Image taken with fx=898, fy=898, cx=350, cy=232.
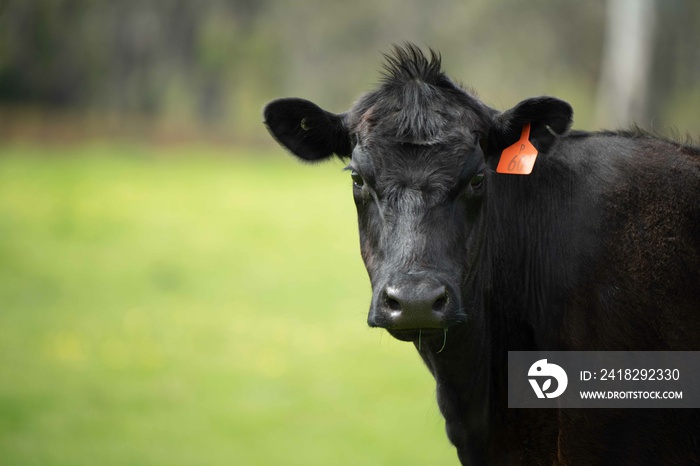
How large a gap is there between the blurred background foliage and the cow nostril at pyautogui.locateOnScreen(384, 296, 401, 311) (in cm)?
205

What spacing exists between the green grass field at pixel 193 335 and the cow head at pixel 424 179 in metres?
1.65

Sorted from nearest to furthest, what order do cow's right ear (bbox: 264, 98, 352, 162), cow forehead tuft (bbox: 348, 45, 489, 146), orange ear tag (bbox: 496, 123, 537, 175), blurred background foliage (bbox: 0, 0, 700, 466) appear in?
cow forehead tuft (bbox: 348, 45, 489, 146) < orange ear tag (bbox: 496, 123, 537, 175) < cow's right ear (bbox: 264, 98, 352, 162) < blurred background foliage (bbox: 0, 0, 700, 466)

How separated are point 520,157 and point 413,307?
3.96 feet

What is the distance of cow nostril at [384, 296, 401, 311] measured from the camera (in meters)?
4.27

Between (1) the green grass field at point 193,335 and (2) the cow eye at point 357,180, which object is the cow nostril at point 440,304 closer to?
(2) the cow eye at point 357,180

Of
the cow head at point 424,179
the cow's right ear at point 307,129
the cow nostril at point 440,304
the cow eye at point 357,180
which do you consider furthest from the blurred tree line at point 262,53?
the cow nostril at point 440,304

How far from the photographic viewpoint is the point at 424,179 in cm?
461

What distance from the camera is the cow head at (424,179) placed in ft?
14.3

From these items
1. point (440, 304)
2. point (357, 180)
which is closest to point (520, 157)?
point (357, 180)

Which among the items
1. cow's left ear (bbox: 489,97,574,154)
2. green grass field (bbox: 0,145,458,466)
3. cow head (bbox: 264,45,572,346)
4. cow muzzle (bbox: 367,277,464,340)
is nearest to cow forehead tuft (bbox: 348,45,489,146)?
cow head (bbox: 264,45,572,346)

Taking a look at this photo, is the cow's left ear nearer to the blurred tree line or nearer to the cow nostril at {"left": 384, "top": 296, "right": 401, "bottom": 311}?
the cow nostril at {"left": 384, "top": 296, "right": 401, "bottom": 311}

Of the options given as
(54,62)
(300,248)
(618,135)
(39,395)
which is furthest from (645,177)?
(54,62)

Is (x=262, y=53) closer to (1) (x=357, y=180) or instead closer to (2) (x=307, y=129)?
(2) (x=307, y=129)

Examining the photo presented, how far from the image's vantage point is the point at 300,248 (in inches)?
809
